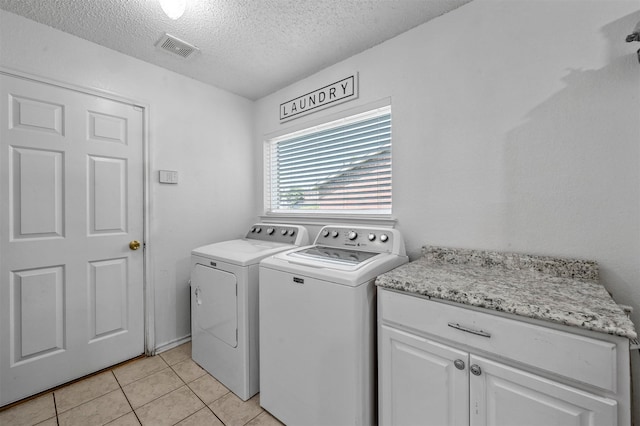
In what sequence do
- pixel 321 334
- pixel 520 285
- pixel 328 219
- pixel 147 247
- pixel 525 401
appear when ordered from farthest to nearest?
1. pixel 328 219
2. pixel 147 247
3. pixel 321 334
4. pixel 520 285
5. pixel 525 401

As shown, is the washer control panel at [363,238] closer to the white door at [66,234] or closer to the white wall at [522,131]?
the white wall at [522,131]

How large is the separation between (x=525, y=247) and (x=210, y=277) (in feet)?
6.46

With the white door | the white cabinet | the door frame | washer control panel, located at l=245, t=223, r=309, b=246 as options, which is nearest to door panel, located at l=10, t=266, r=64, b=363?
the white door

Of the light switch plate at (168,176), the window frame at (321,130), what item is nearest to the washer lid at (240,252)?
the window frame at (321,130)

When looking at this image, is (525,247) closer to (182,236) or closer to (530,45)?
(530,45)

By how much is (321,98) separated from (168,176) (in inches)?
57.8

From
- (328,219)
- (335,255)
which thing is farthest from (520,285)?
(328,219)

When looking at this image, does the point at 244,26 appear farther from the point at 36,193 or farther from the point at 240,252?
the point at 36,193

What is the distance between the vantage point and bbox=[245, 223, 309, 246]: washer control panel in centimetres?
221

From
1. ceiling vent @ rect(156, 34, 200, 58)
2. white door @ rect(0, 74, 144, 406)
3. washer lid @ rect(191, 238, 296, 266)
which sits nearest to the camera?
white door @ rect(0, 74, 144, 406)

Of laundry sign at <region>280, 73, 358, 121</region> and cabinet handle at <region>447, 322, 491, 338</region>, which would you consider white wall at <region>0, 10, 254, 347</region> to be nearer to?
laundry sign at <region>280, 73, 358, 121</region>

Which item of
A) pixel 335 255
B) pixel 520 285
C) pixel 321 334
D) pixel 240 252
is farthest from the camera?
pixel 240 252

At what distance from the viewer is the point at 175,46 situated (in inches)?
76.1

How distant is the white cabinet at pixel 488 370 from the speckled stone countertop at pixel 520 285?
2.1 inches
